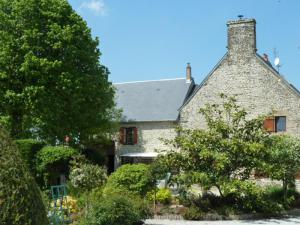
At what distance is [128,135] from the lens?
3975 centimetres

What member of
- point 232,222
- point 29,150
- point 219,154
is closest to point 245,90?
point 219,154

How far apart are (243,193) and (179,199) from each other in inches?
102

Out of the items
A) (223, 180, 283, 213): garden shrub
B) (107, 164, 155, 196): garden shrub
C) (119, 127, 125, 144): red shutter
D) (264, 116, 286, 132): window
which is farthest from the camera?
(119, 127, 125, 144): red shutter

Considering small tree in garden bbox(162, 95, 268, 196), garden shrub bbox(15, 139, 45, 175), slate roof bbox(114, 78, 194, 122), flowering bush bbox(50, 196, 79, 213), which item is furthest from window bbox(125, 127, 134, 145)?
flowering bush bbox(50, 196, 79, 213)

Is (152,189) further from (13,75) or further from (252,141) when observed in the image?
(13,75)

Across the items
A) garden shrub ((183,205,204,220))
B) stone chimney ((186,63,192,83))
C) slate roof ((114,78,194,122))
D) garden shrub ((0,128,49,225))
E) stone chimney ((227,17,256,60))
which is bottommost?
garden shrub ((183,205,204,220))

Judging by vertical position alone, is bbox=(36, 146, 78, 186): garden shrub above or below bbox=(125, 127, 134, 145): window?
below

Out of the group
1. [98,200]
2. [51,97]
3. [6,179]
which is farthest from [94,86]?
[6,179]

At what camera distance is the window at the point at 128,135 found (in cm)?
3919

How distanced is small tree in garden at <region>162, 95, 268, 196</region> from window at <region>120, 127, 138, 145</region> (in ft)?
62.5

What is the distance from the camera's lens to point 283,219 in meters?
18.2

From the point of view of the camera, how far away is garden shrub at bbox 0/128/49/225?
13.0 feet

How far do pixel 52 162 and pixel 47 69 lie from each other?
655cm

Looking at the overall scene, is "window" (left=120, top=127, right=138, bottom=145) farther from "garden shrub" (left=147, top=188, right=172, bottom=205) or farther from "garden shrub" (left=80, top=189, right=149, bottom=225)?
"garden shrub" (left=80, top=189, right=149, bottom=225)
